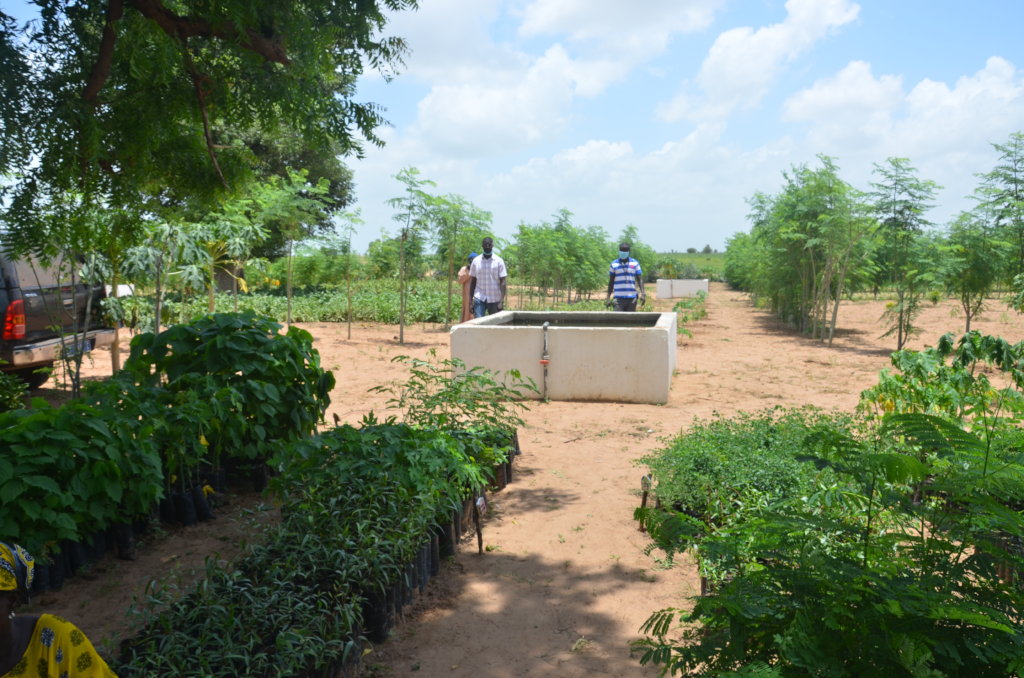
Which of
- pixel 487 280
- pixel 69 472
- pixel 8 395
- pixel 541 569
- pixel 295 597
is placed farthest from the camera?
pixel 487 280

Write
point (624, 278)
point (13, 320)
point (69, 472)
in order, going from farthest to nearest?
1. point (624, 278)
2. point (13, 320)
3. point (69, 472)

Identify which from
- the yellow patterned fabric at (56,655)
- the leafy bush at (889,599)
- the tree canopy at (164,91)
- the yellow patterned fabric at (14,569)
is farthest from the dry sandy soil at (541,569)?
the tree canopy at (164,91)

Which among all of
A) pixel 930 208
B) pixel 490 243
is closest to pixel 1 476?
pixel 490 243

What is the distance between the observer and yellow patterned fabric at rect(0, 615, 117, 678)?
192cm

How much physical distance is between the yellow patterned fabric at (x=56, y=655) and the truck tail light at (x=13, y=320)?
6.77 meters

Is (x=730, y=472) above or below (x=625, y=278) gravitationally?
below

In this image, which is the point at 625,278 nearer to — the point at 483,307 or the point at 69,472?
the point at 483,307

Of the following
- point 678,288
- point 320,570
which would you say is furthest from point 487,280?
point 678,288

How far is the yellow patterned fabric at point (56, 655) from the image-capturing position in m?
1.92

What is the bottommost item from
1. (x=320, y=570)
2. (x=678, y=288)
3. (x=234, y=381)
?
(x=320, y=570)

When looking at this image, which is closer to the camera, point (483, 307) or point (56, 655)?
point (56, 655)

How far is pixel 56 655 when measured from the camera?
76.3 inches

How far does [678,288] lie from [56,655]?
43.2 m

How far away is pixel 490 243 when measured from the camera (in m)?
11.5
